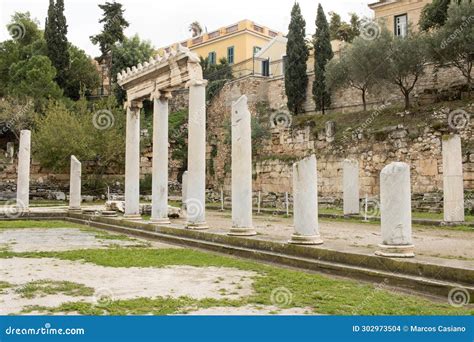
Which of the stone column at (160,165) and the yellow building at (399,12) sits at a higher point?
the yellow building at (399,12)

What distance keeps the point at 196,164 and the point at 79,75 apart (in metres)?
36.1

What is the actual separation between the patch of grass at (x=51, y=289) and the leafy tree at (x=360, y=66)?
23087 mm

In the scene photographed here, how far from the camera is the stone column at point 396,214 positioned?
294 inches

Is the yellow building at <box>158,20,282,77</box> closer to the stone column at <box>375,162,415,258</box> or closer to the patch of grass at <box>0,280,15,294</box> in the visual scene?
the stone column at <box>375,162,415,258</box>

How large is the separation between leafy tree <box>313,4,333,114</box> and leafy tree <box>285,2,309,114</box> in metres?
1.46

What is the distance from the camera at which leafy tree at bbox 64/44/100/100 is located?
44219 millimetres

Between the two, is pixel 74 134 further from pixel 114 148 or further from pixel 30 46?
pixel 30 46

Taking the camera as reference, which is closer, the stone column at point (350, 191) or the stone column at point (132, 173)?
the stone column at point (132, 173)

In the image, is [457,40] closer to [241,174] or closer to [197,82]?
[197,82]

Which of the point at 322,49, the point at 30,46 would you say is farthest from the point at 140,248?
the point at 30,46

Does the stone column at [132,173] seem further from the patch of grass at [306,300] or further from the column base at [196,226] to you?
the patch of grass at [306,300]

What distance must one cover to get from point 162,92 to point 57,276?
878 cm

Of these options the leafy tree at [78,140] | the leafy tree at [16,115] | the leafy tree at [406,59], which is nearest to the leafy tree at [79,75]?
the leafy tree at [16,115]

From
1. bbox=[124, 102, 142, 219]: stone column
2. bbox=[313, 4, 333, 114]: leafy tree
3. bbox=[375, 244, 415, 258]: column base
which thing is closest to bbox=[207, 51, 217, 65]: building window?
bbox=[313, 4, 333, 114]: leafy tree
